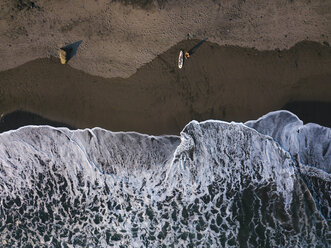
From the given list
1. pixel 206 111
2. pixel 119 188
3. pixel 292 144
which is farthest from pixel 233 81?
pixel 119 188

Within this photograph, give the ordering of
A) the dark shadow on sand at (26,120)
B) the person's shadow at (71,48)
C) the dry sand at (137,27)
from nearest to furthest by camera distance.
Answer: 1. the dry sand at (137,27)
2. the person's shadow at (71,48)
3. the dark shadow on sand at (26,120)

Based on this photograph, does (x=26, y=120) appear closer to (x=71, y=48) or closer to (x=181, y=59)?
(x=71, y=48)

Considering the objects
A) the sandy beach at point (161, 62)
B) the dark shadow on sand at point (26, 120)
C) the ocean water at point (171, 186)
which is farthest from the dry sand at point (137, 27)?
the ocean water at point (171, 186)

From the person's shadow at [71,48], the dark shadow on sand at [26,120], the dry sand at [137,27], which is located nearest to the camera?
the dry sand at [137,27]

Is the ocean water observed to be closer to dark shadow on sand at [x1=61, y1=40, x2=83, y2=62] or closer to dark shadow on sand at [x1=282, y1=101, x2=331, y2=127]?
dark shadow on sand at [x1=282, y1=101, x2=331, y2=127]

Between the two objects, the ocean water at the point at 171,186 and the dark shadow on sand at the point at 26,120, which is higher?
the dark shadow on sand at the point at 26,120

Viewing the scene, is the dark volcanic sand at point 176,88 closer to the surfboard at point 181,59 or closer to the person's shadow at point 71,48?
the surfboard at point 181,59

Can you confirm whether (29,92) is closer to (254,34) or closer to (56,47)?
(56,47)

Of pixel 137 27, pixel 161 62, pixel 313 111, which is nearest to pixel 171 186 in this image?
pixel 161 62
